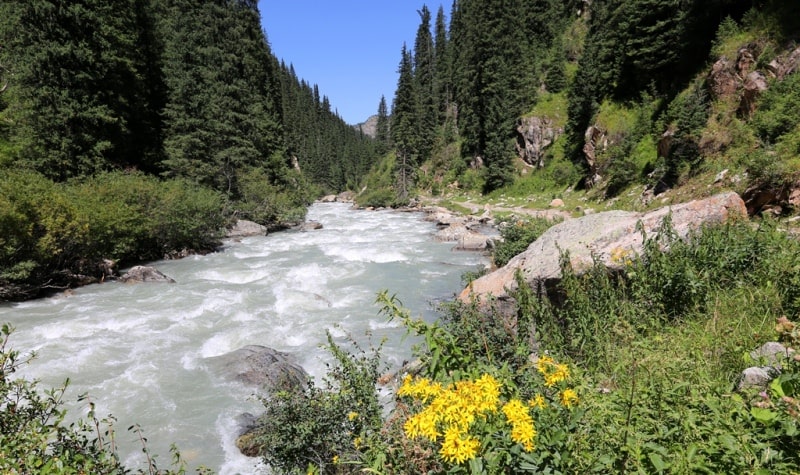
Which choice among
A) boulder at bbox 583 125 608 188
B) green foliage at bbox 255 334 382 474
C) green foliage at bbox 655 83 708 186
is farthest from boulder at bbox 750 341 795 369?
boulder at bbox 583 125 608 188

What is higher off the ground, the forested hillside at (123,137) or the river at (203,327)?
the forested hillside at (123,137)

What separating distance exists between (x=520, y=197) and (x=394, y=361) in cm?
2809

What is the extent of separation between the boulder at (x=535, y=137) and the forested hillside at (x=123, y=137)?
23338 millimetres

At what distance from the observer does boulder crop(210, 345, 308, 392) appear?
25.2 ft

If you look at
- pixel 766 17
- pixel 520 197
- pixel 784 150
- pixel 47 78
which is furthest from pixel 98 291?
pixel 520 197

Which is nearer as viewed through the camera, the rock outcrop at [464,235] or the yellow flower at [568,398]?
the yellow flower at [568,398]

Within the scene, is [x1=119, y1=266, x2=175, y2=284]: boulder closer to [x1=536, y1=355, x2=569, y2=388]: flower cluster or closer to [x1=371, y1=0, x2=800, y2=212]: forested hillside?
[x1=536, y1=355, x2=569, y2=388]: flower cluster

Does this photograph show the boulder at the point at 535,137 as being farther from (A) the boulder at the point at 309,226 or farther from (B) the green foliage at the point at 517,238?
(B) the green foliage at the point at 517,238

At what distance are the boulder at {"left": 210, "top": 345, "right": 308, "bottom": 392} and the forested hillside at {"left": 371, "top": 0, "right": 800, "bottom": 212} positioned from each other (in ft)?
35.9

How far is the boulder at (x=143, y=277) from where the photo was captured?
1405 centimetres

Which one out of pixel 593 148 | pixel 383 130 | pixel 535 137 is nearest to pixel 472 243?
pixel 593 148

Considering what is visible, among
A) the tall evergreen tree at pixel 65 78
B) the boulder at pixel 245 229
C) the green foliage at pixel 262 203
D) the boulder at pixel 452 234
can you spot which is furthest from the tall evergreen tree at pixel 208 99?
the boulder at pixel 452 234

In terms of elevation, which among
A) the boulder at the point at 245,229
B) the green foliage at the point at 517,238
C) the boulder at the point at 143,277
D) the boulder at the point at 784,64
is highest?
the boulder at the point at 784,64

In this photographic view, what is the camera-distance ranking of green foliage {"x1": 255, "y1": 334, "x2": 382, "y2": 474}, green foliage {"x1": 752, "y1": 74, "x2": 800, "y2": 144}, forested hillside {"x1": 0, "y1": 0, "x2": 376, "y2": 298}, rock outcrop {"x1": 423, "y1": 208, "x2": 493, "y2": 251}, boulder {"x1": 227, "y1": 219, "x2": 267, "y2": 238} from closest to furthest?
green foliage {"x1": 255, "y1": 334, "x2": 382, "y2": 474}
green foliage {"x1": 752, "y1": 74, "x2": 800, "y2": 144}
forested hillside {"x1": 0, "y1": 0, "x2": 376, "y2": 298}
rock outcrop {"x1": 423, "y1": 208, "x2": 493, "y2": 251}
boulder {"x1": 227, "y1": 219, "x2": 267, "y2": 238}
